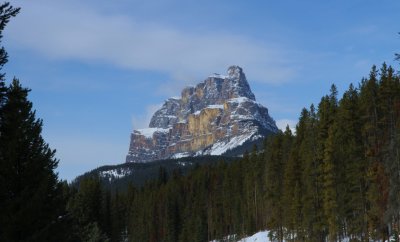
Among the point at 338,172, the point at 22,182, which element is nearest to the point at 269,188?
the point at 338,172

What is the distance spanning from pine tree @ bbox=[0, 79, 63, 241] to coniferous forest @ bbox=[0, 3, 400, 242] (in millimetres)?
39

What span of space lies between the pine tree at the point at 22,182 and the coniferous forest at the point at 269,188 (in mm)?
39

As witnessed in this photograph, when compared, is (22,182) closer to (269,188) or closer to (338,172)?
(338,172)

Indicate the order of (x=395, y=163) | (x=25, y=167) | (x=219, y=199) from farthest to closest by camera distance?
(x=219, y=199)
(x=395, y=163)
(x=25, y=167)

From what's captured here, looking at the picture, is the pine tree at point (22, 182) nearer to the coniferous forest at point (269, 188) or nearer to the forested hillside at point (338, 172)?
the coniferous forest at point (269, 188)

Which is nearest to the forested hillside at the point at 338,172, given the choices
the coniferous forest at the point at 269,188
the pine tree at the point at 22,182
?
the coniferous forest at the point at 269,188

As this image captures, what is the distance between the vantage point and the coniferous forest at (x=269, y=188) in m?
19.0

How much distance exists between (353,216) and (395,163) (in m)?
15.2

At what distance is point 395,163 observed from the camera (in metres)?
34.2

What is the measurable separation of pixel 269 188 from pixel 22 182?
50.9 m

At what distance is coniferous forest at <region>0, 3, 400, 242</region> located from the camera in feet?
62.2

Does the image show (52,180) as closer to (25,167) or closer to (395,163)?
(25,167)

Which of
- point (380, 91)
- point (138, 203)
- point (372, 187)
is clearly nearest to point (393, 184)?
point (372, 187)

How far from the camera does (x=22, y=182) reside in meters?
19.8
